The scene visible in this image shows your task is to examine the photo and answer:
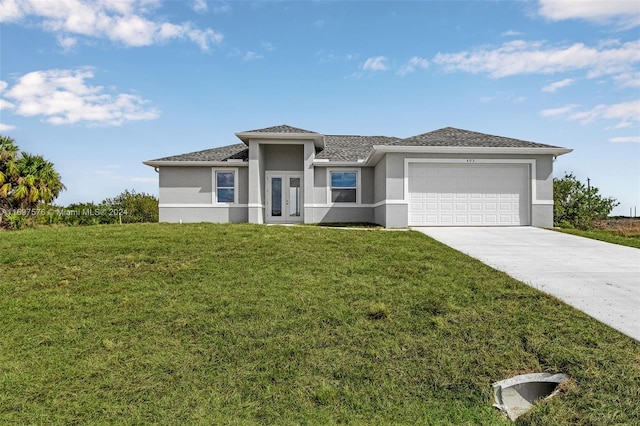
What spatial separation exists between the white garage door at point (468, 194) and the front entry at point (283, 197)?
236 inches

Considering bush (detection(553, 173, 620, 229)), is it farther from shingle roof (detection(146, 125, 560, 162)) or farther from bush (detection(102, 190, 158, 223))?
bush (detection(102, 190, 158, 223))

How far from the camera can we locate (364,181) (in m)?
17.7

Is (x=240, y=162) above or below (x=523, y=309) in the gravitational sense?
above

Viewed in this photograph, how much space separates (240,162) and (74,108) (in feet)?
25.1

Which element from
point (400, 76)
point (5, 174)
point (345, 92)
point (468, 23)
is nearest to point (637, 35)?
point (468, 23)

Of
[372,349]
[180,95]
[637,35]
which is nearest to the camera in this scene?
[372,349]

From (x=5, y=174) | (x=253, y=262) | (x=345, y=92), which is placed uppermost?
(x=345, y=92)

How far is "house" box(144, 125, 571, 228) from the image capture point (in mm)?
14555

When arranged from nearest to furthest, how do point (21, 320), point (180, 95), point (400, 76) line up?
point (21, 320), point (400, 76), point (180, 95)

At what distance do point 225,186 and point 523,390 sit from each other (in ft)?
51.8

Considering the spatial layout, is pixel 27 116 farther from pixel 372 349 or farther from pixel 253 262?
pixel 372 349

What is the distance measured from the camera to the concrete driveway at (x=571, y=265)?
18.4ft

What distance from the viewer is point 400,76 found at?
13078 mm

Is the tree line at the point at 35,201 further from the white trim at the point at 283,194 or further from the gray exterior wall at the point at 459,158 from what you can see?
the gray exterior wall at the point at 459,158
